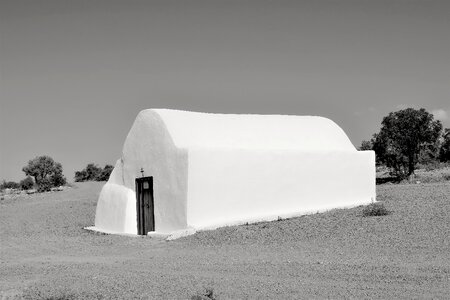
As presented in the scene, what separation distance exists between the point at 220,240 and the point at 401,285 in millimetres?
6188

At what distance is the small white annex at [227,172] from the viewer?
49.8 feet

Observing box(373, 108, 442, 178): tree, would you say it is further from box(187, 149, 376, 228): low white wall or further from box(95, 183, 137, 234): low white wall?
box(95, 183, 137, 234): low white wall

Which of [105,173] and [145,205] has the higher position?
[145,205]

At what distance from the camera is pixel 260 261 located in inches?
392

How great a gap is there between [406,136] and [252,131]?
73.3 feet

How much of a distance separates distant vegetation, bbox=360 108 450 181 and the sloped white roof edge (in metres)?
17.8

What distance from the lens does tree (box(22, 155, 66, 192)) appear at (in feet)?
166

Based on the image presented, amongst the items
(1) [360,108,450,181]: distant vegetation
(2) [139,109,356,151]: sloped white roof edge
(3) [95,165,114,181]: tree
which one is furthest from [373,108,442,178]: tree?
(3) [95,165,114,181]: tree

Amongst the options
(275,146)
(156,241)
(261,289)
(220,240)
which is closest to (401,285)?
(261,289)

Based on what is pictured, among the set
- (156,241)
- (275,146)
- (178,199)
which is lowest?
(156,241)

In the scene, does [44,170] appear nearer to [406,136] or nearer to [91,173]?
[91,173]

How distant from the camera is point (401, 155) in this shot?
1490 inches

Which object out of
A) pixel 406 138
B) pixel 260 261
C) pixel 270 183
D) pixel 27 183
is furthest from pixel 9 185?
pixel 260 261

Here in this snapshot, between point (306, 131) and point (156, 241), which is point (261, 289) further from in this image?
point (306, 131)
